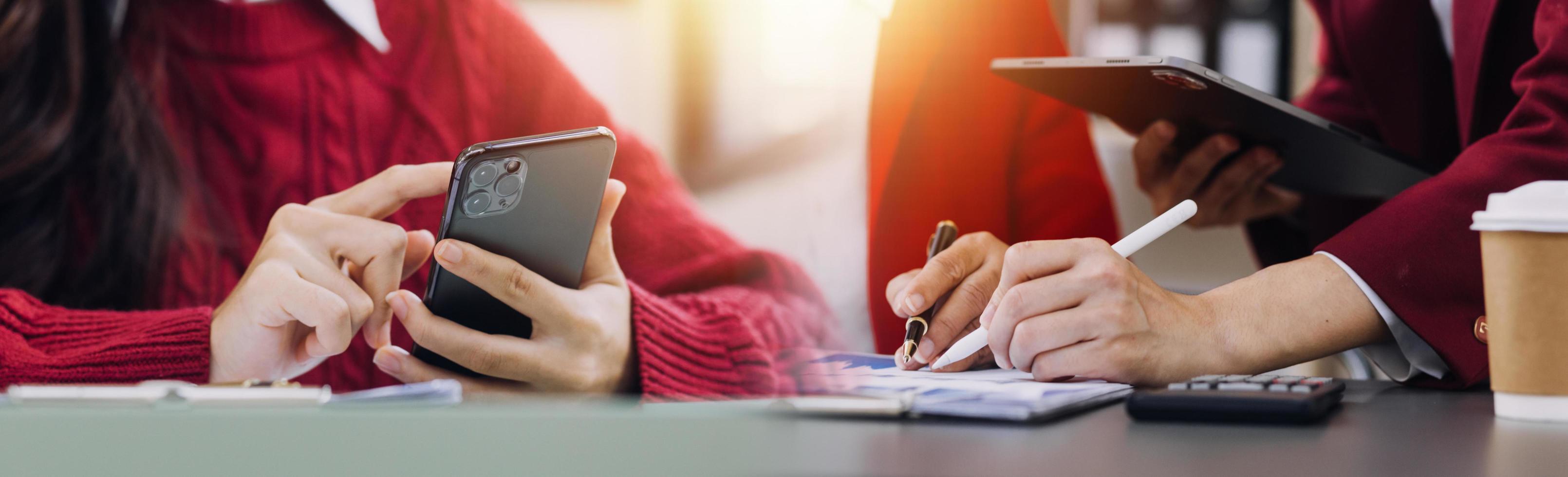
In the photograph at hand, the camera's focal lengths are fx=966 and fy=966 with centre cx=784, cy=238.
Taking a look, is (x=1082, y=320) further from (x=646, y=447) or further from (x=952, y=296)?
(x=646, y=447)

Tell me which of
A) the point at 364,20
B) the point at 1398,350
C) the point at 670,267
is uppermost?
the point at 364,20

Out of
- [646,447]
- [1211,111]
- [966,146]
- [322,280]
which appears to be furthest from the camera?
[966,146]

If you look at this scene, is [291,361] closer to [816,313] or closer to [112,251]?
[112,251]

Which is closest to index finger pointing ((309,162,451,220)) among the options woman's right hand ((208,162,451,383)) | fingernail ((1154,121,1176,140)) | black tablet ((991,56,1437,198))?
woman's right hand ((208,162,451,383))

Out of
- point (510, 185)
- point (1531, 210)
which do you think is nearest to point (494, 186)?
point (510, 185)

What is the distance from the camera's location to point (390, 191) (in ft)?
1.23

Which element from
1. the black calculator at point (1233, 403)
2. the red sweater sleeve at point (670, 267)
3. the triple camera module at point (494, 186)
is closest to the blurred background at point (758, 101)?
the red sweater sleeve at point (670, 267)

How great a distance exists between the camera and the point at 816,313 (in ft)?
1.74

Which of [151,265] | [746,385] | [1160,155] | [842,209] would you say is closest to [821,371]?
[746,385]

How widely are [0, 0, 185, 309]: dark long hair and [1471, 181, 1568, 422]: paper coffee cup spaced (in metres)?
0.56

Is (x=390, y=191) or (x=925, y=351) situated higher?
(x=390, y=191)

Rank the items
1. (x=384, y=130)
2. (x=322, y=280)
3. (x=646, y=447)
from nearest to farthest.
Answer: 1. (x=646, y=447)
2. (x=322, y=280)
3. (x=384, y=130)

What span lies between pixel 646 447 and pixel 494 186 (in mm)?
134

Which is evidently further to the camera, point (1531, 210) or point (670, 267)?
point (670, 267)
